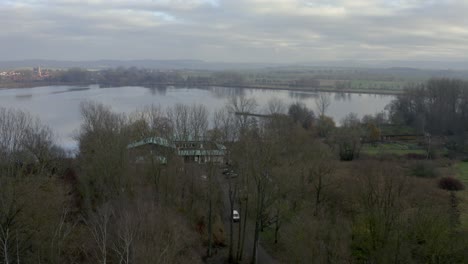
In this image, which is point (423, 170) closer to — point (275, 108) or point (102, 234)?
point (275, 108)

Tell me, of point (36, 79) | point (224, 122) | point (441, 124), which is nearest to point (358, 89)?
point (441, 124)

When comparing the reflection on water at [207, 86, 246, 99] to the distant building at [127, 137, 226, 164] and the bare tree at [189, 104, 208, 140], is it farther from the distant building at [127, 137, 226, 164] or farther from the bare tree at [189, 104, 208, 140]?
the distant building at [127, 137, 226, 164]

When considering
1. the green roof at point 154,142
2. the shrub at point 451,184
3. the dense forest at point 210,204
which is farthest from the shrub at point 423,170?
the green roof at point 154,142

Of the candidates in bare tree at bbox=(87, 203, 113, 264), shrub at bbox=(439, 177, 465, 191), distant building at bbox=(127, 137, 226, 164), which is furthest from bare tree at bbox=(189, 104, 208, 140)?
shrub at bbox=(439, 177, 465, 191)

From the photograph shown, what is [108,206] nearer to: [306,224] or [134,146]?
[134,146]

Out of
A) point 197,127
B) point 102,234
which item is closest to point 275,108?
point 197,127

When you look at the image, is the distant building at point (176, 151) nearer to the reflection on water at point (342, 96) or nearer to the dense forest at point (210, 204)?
the dense forest at point (210, 204)
